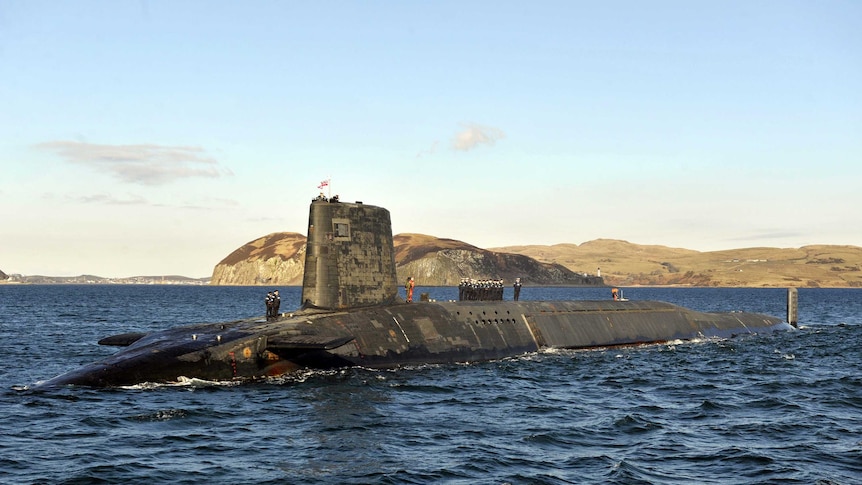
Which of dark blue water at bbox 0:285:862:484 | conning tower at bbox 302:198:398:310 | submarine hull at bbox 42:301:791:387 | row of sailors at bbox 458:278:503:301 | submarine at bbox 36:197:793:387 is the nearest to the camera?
dark blue water at bbox 0:285:862:484

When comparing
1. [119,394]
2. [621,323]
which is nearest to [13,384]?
[119,394]

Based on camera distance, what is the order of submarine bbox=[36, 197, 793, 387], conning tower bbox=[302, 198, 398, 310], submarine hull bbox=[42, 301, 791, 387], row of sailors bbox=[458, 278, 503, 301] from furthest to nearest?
row of sailors bbox=[458, 278, 503, 301]
conning tower bbox=[302, 198, 398, 310]
submarine bbox=[36, 197, 793, 387]
submarine hull bbox=[42, 301, 791, 387]

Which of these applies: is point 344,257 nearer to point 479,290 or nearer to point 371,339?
point 371,339

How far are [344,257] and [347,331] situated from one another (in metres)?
3.45

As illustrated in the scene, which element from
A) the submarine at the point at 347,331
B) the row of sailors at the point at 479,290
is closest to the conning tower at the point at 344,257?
the submarine at the point at 347,331

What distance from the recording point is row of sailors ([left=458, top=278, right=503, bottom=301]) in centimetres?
3828

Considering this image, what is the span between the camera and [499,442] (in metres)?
18.4

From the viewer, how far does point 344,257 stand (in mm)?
30656

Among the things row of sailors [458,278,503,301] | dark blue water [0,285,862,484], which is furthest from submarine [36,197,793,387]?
row of sailors [458,278,503,301]

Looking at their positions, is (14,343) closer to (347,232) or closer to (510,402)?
(347,232)

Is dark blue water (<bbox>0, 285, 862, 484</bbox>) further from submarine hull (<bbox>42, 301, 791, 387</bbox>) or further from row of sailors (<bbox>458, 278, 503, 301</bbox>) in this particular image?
row of sailors (<bbox>458, 278, 503, 301</bbox>)

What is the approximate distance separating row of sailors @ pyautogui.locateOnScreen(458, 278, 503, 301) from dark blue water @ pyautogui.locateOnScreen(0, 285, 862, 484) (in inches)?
269

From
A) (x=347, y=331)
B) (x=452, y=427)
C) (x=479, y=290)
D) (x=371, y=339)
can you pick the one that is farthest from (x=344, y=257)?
(x=452, y=427)

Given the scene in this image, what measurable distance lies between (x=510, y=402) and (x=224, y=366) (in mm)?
9196
